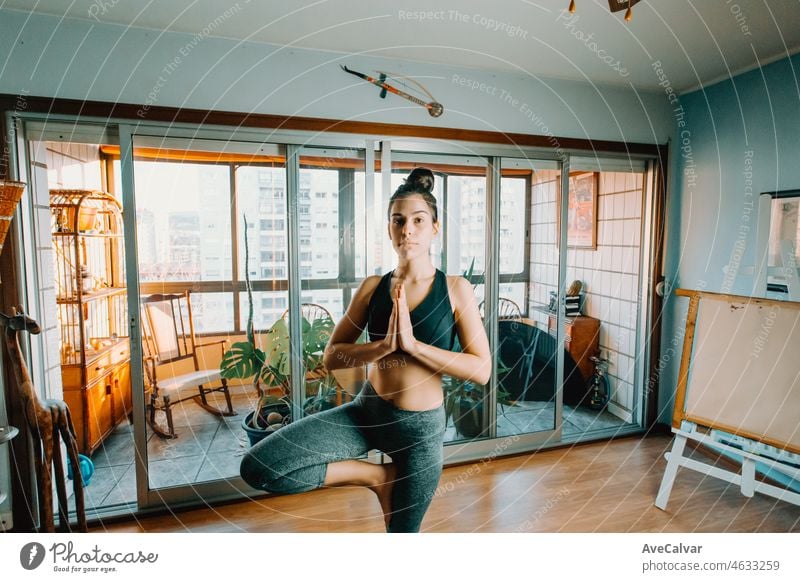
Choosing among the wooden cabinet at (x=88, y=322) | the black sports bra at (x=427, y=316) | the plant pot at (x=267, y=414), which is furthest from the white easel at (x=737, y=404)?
the wooden cabinet at (x=88, y=322)

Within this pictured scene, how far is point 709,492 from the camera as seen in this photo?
198 centimetres

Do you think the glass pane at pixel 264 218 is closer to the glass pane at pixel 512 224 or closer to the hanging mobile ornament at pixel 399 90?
the hanging mobile ornament at pixel 399 90

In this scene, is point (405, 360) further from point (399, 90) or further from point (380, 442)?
point (399, 90)

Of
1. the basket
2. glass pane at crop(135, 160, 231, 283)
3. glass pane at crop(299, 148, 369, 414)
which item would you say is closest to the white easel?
glass pane at crop(299, 148, 369, 414)

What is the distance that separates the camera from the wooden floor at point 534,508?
1751 millimetres

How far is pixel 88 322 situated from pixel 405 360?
2.52m

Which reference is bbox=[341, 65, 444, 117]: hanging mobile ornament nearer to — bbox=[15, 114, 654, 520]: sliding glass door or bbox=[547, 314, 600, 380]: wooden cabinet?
bbox=[15, 114, 654, 520]: sliding glass door

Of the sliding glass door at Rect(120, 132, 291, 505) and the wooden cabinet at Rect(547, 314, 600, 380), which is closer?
the sliding glass door at Rect(120, 132, 291, 505)

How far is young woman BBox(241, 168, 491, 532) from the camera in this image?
0.96 metres

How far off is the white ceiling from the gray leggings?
4.46 feet

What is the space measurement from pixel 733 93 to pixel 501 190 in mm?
1212

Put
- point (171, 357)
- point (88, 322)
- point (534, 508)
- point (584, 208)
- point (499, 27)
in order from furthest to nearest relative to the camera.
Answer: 1. point (584, 208)
2. point (88, 322)
3. point (171, 357)
4. point (534, 508)
5. point (499, 27)

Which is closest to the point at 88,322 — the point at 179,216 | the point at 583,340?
the point at 179,216

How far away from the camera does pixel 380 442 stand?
100 centimetres
